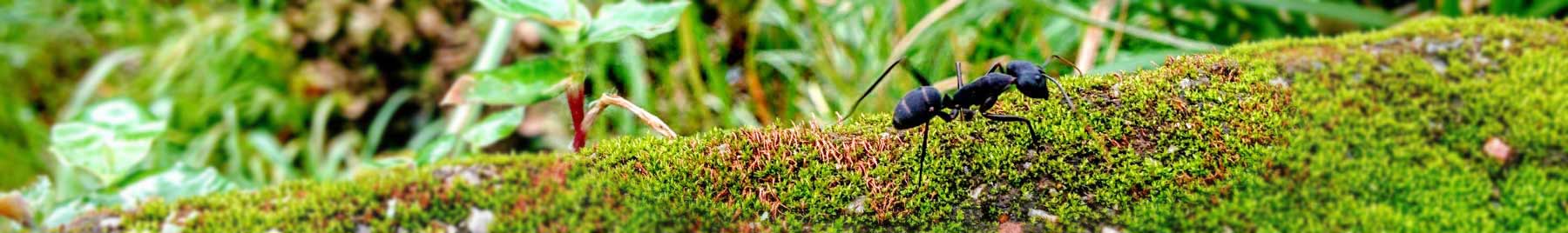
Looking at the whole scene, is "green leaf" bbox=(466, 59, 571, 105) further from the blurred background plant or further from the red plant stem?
the red plant stem

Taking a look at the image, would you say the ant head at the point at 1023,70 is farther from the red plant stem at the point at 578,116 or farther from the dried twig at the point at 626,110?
the red plant stem at the point at 578,116

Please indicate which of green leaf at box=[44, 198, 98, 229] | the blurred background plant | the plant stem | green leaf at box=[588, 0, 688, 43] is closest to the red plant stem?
the blurred background plant

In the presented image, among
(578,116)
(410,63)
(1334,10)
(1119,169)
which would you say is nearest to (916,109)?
(1119,169)

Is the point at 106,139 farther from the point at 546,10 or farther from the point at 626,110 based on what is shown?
the point at 626,110

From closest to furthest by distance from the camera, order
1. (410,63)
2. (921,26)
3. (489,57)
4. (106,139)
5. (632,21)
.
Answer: (632,21) → (106,139) → (921,26) → (489,57) → (410,63)

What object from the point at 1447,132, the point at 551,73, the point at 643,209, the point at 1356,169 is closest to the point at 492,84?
the point at 551,73

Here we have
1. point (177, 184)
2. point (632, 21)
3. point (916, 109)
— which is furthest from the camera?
point (177, 184)
